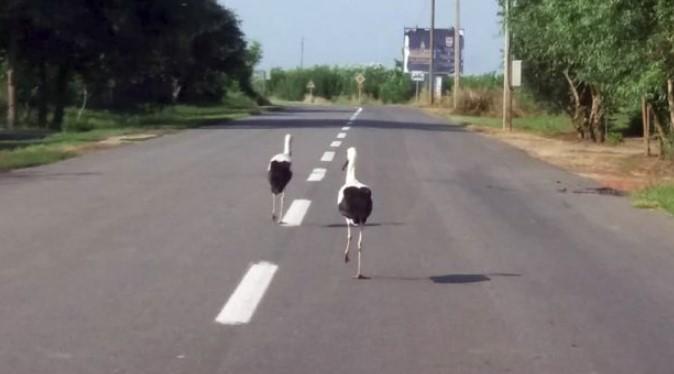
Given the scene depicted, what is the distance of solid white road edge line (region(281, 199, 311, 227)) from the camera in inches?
Result: 603

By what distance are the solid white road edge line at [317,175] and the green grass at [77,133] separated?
516 cm

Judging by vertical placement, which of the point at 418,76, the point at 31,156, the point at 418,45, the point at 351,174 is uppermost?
the point at 418,45

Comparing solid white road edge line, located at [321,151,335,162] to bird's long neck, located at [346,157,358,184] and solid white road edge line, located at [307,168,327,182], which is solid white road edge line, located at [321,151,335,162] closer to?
solid white road edge line, located at [307,168,327,182]

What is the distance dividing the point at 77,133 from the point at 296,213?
81.6ft

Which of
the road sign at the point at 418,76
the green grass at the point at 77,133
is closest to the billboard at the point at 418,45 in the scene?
the road sign at the point at 418,76

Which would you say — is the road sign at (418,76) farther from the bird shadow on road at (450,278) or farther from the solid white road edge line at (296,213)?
the bird shadow on road at (450,278)

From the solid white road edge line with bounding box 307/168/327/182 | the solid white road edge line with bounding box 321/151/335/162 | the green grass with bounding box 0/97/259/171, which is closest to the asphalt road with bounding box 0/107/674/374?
the solid white road edge line with bounding box 307/168/327/182

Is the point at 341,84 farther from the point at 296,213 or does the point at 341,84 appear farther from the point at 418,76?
the point at 296,213

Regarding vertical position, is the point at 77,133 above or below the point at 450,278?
below

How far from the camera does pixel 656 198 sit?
19.6 m

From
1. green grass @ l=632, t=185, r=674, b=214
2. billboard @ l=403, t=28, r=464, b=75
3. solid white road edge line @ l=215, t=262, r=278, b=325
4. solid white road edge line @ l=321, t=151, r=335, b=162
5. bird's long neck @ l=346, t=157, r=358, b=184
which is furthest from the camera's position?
billboard @ l=403, t=28, r=464, b=75

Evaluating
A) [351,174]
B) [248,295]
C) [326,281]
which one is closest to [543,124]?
[351,174]

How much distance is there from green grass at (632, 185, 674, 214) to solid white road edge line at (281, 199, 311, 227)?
14.7 feet

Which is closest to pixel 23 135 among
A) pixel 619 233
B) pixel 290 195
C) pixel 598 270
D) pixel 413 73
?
pixel 290 195
